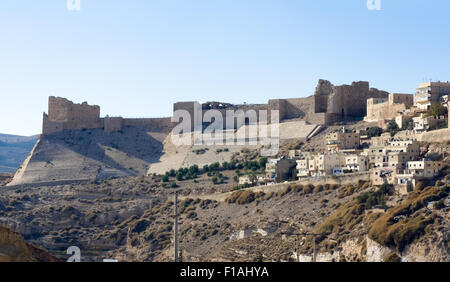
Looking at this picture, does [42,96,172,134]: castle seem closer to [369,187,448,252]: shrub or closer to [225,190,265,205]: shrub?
[225,190,265,205]: shrub

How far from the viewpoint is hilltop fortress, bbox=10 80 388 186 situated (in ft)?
235

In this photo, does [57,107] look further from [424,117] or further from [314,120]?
[424,117]

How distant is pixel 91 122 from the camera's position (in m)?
84.1

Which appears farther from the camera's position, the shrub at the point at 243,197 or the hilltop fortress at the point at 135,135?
the hilltop fortress at the point at 135,135

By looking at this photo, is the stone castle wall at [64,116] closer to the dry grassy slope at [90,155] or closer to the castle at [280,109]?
the castle at [280,109]

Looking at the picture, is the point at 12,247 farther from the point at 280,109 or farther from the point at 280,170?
the point at 280,109

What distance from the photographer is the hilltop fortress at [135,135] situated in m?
71.7

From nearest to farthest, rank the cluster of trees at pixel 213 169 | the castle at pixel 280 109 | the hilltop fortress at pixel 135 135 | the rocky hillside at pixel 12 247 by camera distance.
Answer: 1. the rocky hillside at pixel 12 247
2. the cluster of trees at pixel 213 169
3. the castle at pixel 280 109
4. the hilltop fortress at pixel 135 135

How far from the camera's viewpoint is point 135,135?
272 feet

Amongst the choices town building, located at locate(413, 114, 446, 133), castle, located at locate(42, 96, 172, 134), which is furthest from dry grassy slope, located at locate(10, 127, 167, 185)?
town building, located at locate(413, 114, 446, 133)

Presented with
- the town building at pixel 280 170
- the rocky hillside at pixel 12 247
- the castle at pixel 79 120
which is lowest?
the rocky hillside at pixel 12 247

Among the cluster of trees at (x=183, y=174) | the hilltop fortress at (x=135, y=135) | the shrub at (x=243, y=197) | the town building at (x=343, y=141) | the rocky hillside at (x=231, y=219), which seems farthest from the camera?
the hilltop fortress at (x=135, y=135)

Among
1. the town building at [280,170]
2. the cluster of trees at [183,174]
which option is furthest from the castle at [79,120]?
the town building at [280,170]
